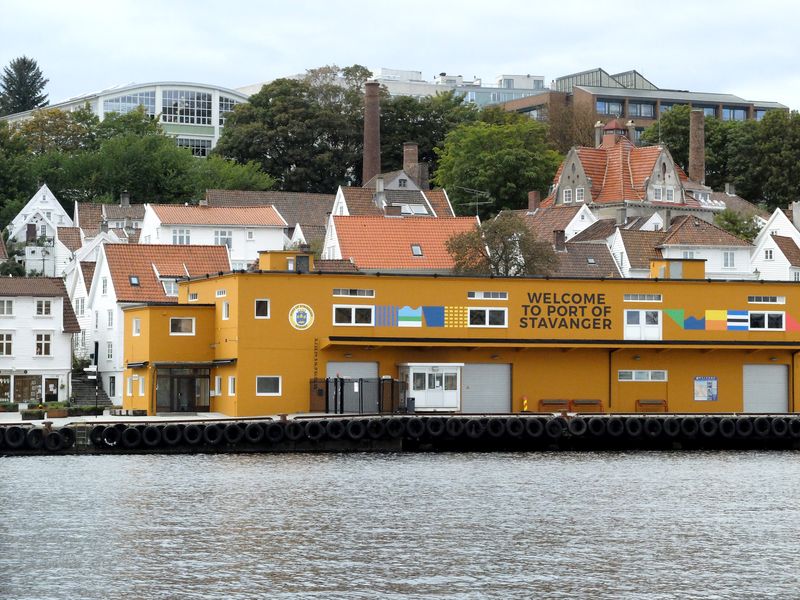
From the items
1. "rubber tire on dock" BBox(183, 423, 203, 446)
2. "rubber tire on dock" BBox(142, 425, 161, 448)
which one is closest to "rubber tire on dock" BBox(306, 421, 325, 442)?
"rubber tire on dock" BBox(183, 423, 203, 446)

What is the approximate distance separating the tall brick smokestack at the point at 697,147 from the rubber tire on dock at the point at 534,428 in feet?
256

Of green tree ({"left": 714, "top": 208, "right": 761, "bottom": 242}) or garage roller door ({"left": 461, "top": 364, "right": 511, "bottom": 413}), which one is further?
green tree ({"left": 714, "top": 208, "right": 761, "bottom": 242})

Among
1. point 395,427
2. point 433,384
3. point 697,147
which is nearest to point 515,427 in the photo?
point 395,427

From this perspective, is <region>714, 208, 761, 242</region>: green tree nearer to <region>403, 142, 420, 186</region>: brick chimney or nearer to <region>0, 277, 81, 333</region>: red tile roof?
<region>403, 142, 420, 186</region>: brick chimney

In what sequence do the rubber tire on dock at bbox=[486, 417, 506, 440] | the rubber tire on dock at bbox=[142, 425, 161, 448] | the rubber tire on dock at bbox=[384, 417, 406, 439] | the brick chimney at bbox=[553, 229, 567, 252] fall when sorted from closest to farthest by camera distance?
1. the rubber tire on dock at bbox=[142, 425, 161, 448]
2. the rubber tire on dock at bbox=[384, 417, 406, 439]
3. the rubber tire on dock at bbox=[486, 417, 506, 440]
4. the brick chimney at bbox=[553, 229, 567, 252]

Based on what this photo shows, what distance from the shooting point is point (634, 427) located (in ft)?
208

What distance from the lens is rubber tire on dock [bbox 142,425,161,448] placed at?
59469mm

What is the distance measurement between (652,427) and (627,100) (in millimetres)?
116670

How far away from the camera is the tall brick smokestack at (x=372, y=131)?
130500 mm

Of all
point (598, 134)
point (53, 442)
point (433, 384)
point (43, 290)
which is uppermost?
point (598, 134)

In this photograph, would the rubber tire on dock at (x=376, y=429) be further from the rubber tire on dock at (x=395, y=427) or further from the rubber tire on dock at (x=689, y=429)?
the rubber tire on dock at (x=689, y=429)

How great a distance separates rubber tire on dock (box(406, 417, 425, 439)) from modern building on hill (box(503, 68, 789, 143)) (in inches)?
4382

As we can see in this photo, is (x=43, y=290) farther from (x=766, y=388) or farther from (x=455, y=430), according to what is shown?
(x=766, y=388)

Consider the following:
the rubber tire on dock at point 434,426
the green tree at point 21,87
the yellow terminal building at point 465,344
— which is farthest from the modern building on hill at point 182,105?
the rubber tire on dock at point 434,426
